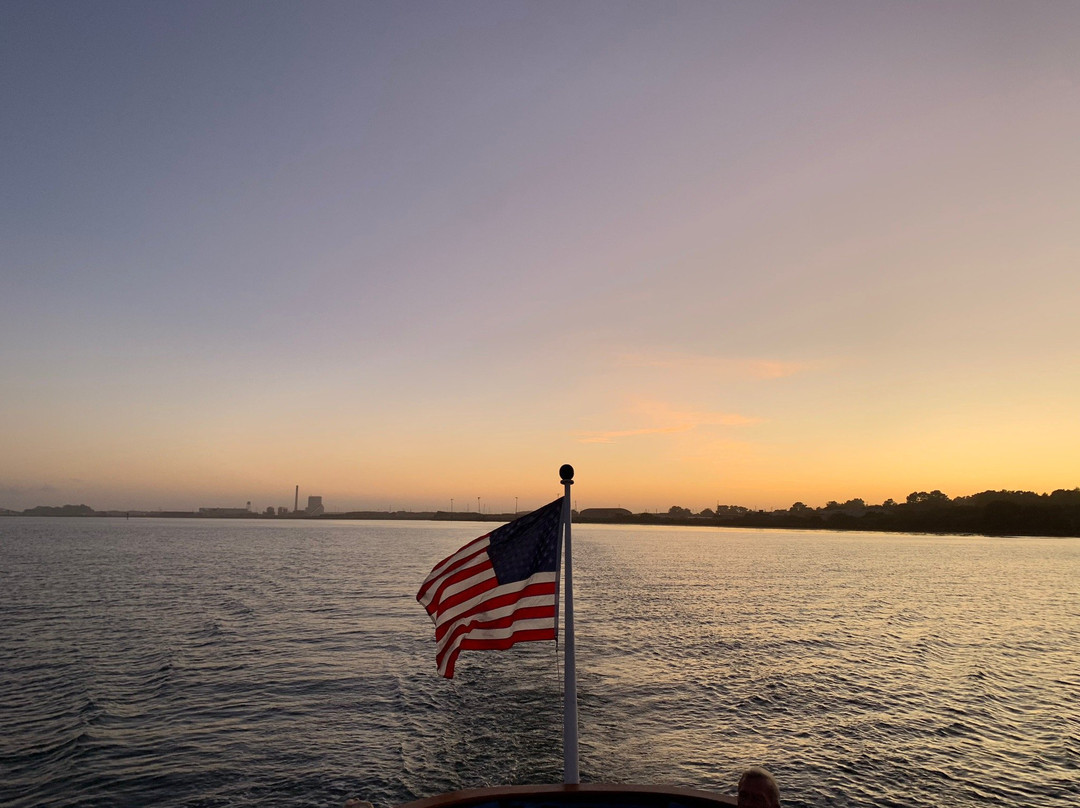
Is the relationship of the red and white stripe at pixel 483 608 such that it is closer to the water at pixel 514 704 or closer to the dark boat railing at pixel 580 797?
the dark boat railing at pixel 580 797

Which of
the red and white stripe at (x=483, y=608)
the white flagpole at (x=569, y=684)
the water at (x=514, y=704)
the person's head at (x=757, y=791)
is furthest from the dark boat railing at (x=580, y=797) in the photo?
the water at (x=514, y=704)

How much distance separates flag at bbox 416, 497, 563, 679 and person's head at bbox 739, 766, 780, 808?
3.24 meters

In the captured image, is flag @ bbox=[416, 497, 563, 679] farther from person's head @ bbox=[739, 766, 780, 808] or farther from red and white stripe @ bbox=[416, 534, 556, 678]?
person's head @ bbox=[739, 766, 780, 808]

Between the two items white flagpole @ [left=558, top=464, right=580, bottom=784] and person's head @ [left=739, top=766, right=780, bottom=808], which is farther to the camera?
white flagpole @ [left=558, top=464, right=580, bottom=784]

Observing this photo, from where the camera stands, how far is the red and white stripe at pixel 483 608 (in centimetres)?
969

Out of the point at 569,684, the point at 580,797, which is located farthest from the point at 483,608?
the point at 580,797

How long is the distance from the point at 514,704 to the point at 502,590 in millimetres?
16979

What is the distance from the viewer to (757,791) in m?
7.25

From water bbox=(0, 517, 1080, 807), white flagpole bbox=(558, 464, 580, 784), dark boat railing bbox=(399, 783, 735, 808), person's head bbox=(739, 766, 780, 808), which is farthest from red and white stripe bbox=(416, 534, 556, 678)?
water bbox=(0, 517, 1080, 807)

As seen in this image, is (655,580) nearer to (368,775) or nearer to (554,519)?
(368,775)

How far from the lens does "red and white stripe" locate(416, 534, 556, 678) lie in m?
9.69

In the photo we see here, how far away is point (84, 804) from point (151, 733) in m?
5.44

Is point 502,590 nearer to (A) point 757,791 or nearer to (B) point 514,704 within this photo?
(A) point 757,791

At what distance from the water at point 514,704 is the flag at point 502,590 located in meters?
9.14
